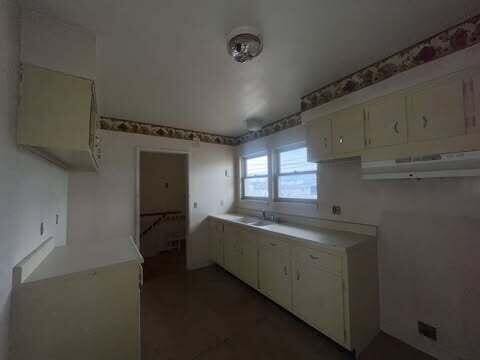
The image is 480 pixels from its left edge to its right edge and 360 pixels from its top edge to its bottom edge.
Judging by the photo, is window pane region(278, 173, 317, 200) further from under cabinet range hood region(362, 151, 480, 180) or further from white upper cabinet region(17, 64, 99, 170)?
white upper cabinet region(17, 64, 99, 170)

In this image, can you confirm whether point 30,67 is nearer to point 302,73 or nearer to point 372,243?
point 302,73

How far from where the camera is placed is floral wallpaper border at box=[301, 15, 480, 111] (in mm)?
1361

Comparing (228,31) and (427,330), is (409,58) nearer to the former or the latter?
(228,31)

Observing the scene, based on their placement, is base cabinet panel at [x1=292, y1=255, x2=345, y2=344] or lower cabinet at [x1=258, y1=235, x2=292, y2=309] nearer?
base cabinet panel at [x1=292, y1=255, x2=345, y2=344]

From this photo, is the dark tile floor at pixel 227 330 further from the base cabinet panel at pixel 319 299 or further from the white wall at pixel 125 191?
the white wall at pixel 125 191

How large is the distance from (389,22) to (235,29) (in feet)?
3.42

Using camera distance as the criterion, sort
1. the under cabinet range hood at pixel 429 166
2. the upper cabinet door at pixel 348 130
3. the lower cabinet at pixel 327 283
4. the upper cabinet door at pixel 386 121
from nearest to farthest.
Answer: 1. the under cabinet range hood at pixel 429 166
2. the upper cabinet door at pixel 386 121
3. the lower cabinet at pixel 327 283
4. the upper cabinet door at pixel 348 130

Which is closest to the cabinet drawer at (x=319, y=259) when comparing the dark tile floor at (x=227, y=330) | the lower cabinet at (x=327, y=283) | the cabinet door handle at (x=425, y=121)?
the lower cabinet at (x=327, y=283)

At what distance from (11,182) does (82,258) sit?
0.77 meters

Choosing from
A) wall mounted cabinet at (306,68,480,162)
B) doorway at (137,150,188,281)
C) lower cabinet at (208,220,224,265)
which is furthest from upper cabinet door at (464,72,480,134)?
doorway at (137,150,188,281)

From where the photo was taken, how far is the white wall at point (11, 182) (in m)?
0.94

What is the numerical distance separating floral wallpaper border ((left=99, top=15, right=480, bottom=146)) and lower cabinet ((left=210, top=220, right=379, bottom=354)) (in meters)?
1.50

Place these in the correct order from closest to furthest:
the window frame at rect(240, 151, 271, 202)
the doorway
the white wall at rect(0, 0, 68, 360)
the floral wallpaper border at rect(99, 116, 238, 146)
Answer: the white wall at rect(0, 0, 68, 360) < the floral wallpaper border at rect(99, 116, 238, 146) < the window frame at rect(240, 151, 271, 202) < the doorway

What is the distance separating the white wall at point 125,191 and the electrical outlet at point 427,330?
2907 mm
